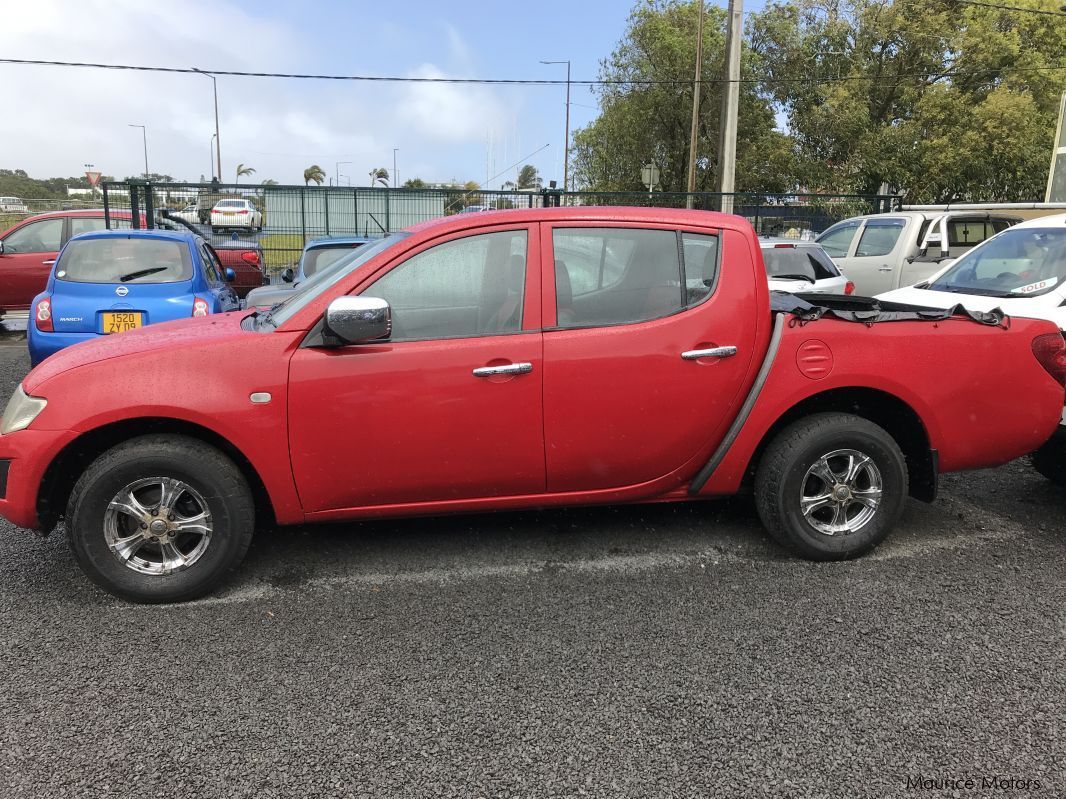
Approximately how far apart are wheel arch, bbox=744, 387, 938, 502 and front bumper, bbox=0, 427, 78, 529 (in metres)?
3.09

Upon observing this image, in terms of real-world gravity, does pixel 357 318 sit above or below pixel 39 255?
below

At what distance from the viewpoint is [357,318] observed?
337cm

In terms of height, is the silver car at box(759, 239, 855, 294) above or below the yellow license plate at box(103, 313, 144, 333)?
above

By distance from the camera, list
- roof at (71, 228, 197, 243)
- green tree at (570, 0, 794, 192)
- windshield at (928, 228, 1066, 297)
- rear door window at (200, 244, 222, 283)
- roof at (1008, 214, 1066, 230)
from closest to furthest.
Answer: windshield at (928, 228, 1066, 297)
roof at (1008, 214, 1066, 230)
roof at (71, 228, 197, 243)
rear door window at (200, 244, 222, 283)
green tree at (570, 0, 794, 192)

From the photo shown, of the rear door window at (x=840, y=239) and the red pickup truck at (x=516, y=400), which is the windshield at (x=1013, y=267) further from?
the rear door window at (x=840, y=239)

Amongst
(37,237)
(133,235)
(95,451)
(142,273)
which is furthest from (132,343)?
(37,237)

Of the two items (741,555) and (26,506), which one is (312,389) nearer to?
(26,506)

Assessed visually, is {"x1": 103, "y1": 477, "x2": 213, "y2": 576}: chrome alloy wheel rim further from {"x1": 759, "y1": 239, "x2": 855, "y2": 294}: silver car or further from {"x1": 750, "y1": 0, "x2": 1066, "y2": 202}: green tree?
{"x1": 750, "y1": 0, "x2": 1066, "y2": 202}: green tree

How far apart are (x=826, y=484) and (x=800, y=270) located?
6.07 metres

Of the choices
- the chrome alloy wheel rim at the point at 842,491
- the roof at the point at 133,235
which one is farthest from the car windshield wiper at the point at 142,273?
the chrome alloy wheel rim at the point at 842,491

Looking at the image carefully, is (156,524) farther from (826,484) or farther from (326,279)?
(826,484)

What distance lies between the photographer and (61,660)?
311 centimetres

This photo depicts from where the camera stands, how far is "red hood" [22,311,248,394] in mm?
3520

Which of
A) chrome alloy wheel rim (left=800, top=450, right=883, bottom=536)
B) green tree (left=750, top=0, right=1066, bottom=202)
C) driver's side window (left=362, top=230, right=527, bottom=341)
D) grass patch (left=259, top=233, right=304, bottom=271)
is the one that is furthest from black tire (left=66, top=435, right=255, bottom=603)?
green tree (left=750, top=0, right=1066, bottom=202)
